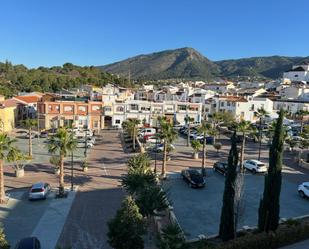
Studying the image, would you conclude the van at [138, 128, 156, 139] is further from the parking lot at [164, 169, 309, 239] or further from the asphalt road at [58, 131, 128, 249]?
the parking lot at [164, 169, 309, 239]

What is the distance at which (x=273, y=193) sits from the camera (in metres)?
19.8

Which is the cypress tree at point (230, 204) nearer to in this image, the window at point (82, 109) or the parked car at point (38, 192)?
the parked car at point (38, 192)

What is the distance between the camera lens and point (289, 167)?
4103 centimetres

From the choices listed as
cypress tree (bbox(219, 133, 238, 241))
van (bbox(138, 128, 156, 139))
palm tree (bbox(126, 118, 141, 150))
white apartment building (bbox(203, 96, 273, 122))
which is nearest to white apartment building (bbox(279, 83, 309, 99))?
white apartment building (bbox(203, 96, 273, 122))

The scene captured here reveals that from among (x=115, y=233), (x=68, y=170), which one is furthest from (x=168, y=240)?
(x=68, y=170)

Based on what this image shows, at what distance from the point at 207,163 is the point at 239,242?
24632mm

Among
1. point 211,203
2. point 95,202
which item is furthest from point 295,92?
point 95,202

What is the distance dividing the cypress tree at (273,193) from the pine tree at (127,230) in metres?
7.76

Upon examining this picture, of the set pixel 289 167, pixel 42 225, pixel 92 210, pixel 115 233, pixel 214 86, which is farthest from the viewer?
pixel 214 86

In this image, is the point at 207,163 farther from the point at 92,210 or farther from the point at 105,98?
the point at 105,98

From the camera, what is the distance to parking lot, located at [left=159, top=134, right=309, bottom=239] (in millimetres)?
23391

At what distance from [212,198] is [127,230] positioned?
1393cm

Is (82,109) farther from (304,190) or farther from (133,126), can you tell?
(304,190)

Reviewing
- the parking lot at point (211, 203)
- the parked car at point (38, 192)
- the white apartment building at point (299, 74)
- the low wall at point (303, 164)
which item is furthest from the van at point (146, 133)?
the white apartment building at point (299, 74)
